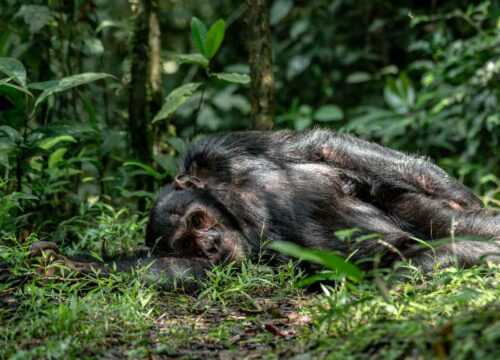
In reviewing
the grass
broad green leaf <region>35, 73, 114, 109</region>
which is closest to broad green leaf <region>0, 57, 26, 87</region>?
broad green leaf <region>35, 73, 114, 109</region>

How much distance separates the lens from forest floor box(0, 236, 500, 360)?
230 cm

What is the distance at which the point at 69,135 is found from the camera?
523 centimetres

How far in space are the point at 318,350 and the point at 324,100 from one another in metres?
8.11

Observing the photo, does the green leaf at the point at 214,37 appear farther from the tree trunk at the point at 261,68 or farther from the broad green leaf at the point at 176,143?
the broad green leaf at the point at 176,143

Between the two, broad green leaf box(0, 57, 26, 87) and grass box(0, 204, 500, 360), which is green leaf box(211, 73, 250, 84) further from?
grass box(0, 204, 500, 360)

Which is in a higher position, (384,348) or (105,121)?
(384,348)

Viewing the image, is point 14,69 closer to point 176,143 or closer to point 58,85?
point 58,85

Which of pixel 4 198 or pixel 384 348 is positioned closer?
pixel 384 348

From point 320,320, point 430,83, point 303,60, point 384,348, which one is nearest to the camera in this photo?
point 384,348

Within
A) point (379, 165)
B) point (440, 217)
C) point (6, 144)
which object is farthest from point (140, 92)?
point (440, 217)

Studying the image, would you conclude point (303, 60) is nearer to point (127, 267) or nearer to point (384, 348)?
point (127, 267)

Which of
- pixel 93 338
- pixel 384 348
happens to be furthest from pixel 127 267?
pixel 384 348

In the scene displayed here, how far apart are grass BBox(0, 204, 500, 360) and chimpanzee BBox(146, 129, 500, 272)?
0.30 metres

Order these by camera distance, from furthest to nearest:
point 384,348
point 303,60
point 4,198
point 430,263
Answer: point 303,60 < point 4,198 < point 430,263 < point 384,348
